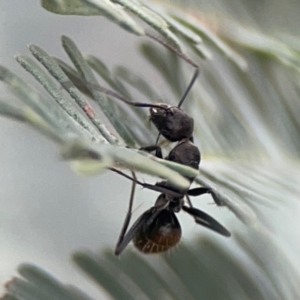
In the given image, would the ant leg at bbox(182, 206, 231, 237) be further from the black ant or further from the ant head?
the ant head

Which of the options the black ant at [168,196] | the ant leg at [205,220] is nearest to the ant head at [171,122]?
the black ant at [168,196]

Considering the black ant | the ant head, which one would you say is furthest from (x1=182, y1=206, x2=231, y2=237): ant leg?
the ant head

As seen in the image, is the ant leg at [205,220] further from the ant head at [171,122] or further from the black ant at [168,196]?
the ant head at [171,122]

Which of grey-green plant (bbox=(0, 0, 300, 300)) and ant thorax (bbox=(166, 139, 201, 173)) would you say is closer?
grey-green plant (bbox=(0, 0, 300, 300))

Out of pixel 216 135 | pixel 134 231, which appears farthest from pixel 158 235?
pixel 216 135

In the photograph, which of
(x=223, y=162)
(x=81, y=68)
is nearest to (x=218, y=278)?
(x=223, y=162)

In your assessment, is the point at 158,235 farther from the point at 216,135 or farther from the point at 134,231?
the point at 216,135

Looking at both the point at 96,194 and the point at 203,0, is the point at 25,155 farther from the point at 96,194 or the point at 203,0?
the point at 203,0
